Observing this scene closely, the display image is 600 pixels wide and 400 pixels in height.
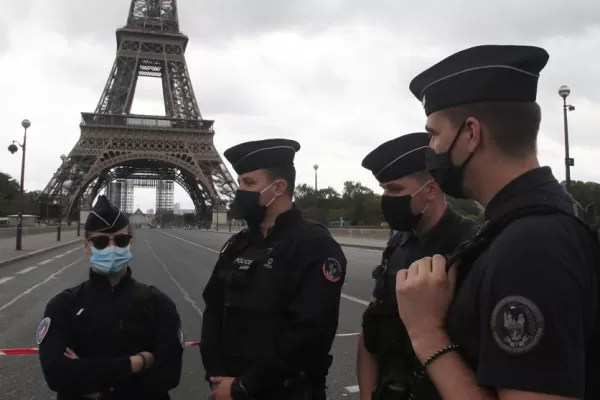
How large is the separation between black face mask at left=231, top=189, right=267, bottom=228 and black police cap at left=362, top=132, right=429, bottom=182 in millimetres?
666

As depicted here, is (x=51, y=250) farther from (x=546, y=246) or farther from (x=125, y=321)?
(x=546, y=246)

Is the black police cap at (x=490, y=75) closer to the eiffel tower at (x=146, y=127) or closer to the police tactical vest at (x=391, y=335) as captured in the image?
the police tactical vest at (x=391, y=335)

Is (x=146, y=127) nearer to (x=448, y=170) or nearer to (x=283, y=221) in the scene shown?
(x=283, y=221)

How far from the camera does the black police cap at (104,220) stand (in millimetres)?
2791

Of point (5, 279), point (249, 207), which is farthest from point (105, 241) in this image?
point (5, 279)

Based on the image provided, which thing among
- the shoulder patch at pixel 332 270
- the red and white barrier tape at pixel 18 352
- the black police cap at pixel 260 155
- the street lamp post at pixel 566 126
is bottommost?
the red and white barrier tape at pixel 18 352

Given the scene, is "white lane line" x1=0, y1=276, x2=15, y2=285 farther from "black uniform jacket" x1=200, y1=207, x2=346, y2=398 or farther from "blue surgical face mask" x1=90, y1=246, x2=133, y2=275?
"black uniform jacket" x1=200, y1=207, x2=346, y2=398

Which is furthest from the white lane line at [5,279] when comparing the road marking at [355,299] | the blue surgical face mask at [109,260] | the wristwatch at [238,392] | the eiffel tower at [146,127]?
the eiffel tower at [146,127]

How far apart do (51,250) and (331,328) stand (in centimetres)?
2574

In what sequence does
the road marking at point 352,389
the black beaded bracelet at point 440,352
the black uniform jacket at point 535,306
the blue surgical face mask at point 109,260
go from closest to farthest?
the black uniform jacket at point 535,306, the black beaded bracelet at point 440,352, the blue surgical face mask at point 109,260, the road marking at point 352,389

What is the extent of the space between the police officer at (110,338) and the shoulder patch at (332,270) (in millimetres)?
868

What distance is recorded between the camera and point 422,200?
2.73m

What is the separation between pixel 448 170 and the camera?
4.84 feet

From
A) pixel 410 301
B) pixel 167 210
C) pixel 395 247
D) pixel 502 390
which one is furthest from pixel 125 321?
pixel 167 210
